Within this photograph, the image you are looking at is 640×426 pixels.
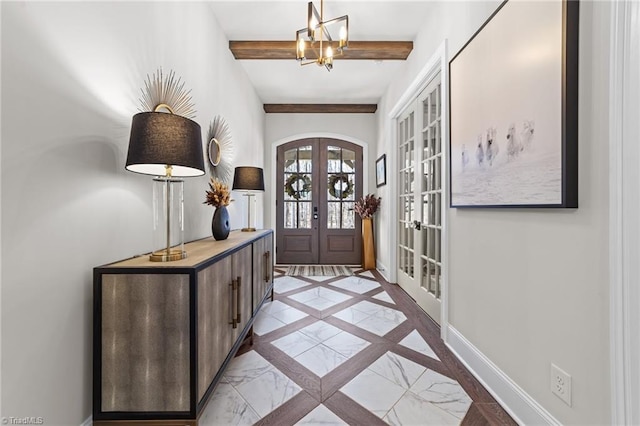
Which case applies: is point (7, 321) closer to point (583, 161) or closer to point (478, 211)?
point (583, 161)

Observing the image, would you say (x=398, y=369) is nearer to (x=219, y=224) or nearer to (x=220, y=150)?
(x=219, y=224)

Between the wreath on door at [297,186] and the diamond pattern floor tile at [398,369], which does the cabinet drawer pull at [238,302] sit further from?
the wreath on door at [297,186]


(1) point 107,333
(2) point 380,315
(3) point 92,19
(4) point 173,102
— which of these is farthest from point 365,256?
(3) point 92,19

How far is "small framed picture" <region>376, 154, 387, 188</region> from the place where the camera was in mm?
4383

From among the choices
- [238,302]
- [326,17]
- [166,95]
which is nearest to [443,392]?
[238,302]

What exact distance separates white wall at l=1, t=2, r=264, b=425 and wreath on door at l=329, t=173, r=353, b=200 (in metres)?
3.81

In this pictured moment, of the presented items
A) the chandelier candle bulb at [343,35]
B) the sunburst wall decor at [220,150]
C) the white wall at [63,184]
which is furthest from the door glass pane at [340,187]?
the white wall at [63,184]

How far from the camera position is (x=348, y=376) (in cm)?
183

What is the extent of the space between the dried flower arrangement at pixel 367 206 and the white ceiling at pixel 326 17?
1.76 m

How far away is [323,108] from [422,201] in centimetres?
292

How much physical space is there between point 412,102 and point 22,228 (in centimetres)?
352

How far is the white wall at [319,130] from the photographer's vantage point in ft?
17.3

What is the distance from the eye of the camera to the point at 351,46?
3.23m

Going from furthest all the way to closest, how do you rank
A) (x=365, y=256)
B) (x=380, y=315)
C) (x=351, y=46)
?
(x=365, y=256), (x=351, y=46), (x=380, y=315)
